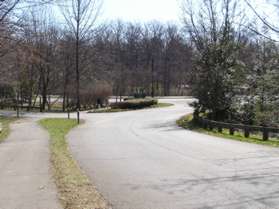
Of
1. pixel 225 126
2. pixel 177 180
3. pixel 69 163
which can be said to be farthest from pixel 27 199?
pixel 225 126

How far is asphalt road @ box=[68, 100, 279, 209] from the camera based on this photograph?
905 centimetres

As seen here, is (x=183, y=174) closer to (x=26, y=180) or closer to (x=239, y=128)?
(x=26, y=180)

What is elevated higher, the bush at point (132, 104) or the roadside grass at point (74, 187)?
the roadside grass at point (74, 187)

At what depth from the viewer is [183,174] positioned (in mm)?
12352

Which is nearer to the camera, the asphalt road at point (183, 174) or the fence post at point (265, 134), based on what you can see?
the asphalt road at point (183, 174)

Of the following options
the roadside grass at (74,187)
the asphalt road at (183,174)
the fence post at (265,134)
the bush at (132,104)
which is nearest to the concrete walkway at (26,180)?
the roadside grass at (74,187)

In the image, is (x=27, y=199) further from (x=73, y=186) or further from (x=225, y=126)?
(x=225, y=126)

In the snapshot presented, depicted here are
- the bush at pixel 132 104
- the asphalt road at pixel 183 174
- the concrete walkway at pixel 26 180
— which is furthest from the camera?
the bush at pixel 132 104

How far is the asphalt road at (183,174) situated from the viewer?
9.05 metres

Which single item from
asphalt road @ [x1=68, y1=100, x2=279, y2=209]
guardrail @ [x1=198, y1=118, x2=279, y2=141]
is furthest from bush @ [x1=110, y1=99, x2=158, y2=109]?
asphalt road @ [x1=68, y1=100, x2=279, y2=209]

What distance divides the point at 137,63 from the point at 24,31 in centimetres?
9661

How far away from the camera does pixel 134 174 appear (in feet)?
41.3

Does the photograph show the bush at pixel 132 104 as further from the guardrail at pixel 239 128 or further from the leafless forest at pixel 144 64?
the guardrail at pixel 239 128

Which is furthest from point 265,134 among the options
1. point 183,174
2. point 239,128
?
point 183,174
